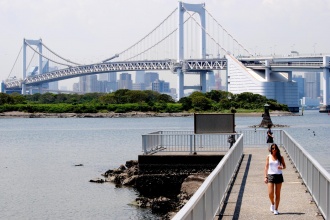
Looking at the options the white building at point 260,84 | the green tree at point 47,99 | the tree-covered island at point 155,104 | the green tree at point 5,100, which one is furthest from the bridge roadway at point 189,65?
the green tree at point 5,100

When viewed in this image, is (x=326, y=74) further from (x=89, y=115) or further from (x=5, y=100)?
(x=5, y=100)

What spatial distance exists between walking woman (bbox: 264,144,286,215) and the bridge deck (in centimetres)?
31

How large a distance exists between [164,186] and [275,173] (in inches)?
458

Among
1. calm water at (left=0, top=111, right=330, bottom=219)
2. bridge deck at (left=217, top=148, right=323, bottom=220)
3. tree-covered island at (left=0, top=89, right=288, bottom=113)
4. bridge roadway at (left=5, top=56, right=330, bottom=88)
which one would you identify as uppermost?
bridge roadway at (left=5, top=56, right=330, bottom=88)

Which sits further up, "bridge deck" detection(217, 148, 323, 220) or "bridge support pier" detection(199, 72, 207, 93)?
"bridge support pier" detection(199, 72, 207, 93)

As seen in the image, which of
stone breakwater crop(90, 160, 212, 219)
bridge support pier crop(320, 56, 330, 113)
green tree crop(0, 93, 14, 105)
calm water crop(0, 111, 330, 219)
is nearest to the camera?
stone breakwater crop(90, 160, 212, 219)

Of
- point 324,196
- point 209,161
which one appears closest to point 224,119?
point 209,161

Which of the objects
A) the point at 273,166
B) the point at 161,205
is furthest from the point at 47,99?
the point at 273,166

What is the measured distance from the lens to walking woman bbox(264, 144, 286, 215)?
12.6 m

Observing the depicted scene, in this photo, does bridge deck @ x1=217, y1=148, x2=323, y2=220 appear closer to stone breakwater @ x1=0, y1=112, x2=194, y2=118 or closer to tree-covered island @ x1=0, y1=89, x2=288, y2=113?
tree-covered island @ x1=0, y1=89, x2=288, y2=113

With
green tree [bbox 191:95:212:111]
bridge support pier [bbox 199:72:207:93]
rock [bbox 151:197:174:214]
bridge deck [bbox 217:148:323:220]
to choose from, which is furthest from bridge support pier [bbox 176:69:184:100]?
bridge deck [bbox 217:148:323:220]

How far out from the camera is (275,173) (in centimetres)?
1273

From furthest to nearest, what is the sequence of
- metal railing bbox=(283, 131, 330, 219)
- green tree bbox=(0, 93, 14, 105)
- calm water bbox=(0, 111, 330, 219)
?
1. green tree bbox=(0, 93, 14, 105)
2. calm water bbox=(0, 111, 330, 219)
3. metal railing bbox=(283, 131, 330, 219)

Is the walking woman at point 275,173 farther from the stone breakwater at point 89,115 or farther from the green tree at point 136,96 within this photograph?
the green tree at point 136,96
